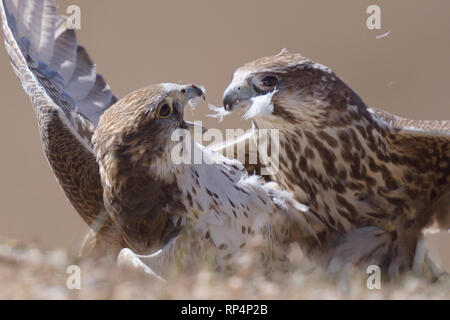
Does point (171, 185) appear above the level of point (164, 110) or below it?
below

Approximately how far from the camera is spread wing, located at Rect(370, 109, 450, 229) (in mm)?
4693

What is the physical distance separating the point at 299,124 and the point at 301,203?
1.80ft

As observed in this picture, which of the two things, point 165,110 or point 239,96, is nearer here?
point 165,110

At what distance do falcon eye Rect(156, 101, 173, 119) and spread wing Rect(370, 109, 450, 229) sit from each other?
1.48 m

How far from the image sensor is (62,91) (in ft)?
22.5

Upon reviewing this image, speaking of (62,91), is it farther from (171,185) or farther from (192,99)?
(171,185)

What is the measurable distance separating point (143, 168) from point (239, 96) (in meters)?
0.78

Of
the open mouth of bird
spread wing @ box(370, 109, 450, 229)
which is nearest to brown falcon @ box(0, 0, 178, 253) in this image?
the open mouth of bird

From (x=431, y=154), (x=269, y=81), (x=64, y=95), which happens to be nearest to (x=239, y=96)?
(x=269, y=81)

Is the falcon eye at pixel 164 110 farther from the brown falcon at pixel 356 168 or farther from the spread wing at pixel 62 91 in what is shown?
the spread wing at pixel 62 91

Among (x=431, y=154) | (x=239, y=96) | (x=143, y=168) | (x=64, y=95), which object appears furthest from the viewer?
(x=64, y=95)

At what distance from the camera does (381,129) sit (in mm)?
4832

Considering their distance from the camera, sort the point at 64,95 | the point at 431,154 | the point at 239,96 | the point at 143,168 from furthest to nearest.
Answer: the point at 64,95 → the point at 431,154 → the point at 239,96 → the point at 143,168

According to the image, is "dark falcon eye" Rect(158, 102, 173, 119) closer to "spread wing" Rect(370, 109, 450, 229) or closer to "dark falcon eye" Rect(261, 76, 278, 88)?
"dark falcon eye" Rect(261, 76, 278, 88)
